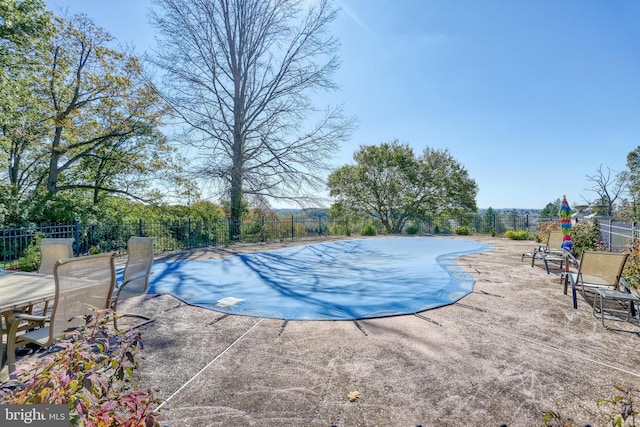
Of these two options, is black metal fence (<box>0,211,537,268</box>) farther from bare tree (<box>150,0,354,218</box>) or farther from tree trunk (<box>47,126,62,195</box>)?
tree trunk (<box>47,126,62,195</box>)

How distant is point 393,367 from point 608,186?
2598 cm

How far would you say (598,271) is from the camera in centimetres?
477

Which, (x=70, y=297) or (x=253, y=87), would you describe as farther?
(x=253, y=87)

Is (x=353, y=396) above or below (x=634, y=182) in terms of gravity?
below

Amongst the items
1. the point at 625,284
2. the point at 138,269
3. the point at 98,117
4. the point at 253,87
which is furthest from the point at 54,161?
the point at 625,284

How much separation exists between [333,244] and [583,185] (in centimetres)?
1847

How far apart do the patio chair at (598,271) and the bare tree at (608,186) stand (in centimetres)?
1935

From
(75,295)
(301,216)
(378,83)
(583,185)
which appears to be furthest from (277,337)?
(583,185)

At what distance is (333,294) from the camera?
6.59 metres

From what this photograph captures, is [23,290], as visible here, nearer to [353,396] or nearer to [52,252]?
[52,252]

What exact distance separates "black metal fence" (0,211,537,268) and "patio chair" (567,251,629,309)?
39.4 ft

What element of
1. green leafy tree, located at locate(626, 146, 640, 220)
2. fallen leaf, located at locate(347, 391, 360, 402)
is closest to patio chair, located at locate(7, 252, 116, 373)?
fallen leaf, located at locate(347, 391, 360, 402)

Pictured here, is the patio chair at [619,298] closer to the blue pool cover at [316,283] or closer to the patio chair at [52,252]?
the blue pool cover at [316,283]

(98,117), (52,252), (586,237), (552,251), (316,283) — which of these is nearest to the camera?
(52,252)
